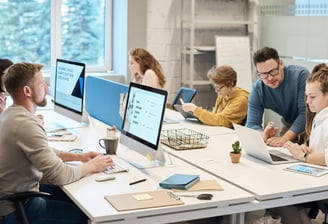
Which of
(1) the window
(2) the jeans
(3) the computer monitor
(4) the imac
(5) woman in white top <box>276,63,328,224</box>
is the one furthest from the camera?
(1) the window

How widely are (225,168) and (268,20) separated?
3.67 meters

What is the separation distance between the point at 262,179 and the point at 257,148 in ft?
1.11

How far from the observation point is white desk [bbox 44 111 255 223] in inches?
78.8

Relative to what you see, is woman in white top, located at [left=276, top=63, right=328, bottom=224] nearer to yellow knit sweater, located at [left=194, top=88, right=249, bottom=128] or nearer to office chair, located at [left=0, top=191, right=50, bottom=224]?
yellow knit sweater, located at [left=194, top=88, right=249, bottom=128]

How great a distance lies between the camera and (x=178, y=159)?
285 cm

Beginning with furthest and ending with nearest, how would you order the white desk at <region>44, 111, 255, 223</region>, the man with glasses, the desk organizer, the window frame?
the window frame, the man with glasses, the desk organizer, the white desk at <region>44, 111, 255, 223</region>

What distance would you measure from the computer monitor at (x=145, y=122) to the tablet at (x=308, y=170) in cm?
67

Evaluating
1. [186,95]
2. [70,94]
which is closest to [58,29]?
[186,95]

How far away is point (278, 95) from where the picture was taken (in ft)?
11.7

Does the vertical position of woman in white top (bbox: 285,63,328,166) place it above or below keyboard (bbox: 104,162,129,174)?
above

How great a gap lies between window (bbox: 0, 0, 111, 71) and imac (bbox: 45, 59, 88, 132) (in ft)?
6.08

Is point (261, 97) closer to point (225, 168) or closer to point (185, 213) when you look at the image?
point (225, 168)

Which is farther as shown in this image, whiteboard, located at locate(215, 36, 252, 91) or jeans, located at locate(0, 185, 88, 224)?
whiteboard, located at locate(215, 36, 252, 91)

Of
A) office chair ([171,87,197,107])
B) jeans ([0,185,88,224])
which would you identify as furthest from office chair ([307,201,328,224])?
office chair ([171,87,197,107])
